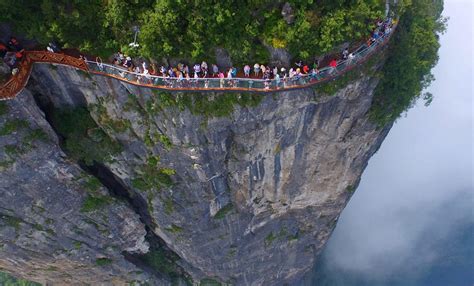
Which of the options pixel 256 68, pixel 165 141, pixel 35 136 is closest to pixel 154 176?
pixel 165 141

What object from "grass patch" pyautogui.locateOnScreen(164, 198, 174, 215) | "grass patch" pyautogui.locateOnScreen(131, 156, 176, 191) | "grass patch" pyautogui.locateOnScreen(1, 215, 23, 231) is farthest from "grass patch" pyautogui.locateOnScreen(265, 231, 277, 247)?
"grass patch" pyautogui.locateOnScreen(1, 215, 23, 231)

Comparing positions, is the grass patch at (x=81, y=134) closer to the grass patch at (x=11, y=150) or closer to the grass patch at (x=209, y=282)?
the grass patch at (x=11, y=150)

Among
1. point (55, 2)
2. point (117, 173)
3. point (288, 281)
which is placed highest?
point (55, 2)

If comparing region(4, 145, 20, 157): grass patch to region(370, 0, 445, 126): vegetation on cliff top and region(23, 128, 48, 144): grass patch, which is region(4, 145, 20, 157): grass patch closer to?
region(23, 128, 48, 144): grass patch

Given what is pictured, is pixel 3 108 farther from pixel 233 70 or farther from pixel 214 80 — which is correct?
pixel 233 70

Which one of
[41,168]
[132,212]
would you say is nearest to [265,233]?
[132,212]

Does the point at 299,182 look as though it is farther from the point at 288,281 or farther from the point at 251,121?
the point at 288,281
